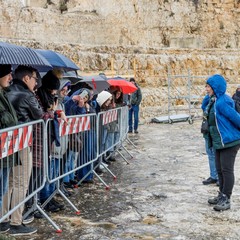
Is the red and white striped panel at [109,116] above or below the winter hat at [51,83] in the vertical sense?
below

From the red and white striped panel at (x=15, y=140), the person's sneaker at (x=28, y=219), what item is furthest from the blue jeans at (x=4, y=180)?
the person's sneaker at (x=28, y=219)

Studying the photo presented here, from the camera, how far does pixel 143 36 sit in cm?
4341

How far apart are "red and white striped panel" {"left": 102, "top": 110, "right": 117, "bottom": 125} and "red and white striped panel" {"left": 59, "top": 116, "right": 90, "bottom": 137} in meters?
1.35

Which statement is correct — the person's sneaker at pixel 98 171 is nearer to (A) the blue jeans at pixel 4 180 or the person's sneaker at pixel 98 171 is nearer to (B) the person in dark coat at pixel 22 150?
(B) the person in dark coat at pixel 22 150

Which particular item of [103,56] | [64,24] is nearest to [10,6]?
[64,24]

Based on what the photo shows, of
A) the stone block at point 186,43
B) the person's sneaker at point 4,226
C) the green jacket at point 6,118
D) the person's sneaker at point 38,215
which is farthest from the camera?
the stone block at point 186,43

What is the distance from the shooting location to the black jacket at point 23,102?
17.1 feet

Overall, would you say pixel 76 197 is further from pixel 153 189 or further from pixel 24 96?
pixel 24 96

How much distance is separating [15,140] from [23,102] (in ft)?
2.11

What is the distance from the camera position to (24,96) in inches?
205

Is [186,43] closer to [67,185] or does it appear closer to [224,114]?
[67,185]

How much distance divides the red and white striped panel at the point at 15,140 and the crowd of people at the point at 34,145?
9 cm

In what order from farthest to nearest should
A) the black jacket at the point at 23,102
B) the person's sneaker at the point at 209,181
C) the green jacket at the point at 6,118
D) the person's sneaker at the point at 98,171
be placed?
1. the person's sneaker at the point at 98,171
2. the person's sneaker at the point at 209,181
3. the black jacket at the point at 23,102
4. the green jacket at the point at 6,118

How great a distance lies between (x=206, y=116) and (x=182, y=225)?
5.89ft
